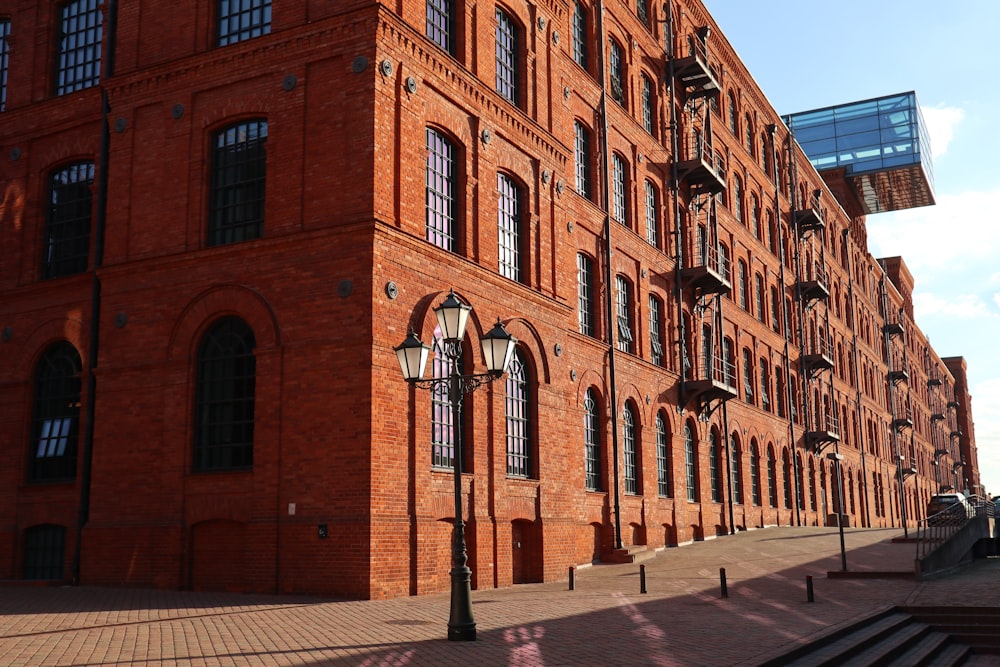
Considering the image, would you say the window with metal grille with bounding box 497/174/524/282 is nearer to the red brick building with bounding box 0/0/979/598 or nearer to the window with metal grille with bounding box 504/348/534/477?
the red brick building with bounding box 0/0/979/598

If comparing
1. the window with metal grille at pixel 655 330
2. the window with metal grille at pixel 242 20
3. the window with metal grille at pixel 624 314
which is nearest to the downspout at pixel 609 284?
the window with metal grille at pixel 624 314

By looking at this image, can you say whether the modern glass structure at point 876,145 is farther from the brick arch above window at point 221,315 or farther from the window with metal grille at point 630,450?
the brick arch above window at point 221,315

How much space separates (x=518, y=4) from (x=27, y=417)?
524 inches

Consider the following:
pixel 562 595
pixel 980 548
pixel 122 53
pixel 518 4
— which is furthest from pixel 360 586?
pixel 980 548

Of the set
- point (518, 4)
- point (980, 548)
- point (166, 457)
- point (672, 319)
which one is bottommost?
point (980, 548)

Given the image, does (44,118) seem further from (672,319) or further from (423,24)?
(672,319)

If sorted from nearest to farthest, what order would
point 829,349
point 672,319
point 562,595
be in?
point 562,595 < point 672,319 < point 829,349

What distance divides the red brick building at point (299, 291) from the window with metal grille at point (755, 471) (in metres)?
11.6

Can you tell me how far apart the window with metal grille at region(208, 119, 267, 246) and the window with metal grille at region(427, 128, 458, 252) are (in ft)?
9.75

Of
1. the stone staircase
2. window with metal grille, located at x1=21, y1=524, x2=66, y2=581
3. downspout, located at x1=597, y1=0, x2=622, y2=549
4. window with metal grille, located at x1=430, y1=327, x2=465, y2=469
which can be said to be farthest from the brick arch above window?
downspout, located at x1=597, y1=0, x2=622, y2=549

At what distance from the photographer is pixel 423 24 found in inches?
707

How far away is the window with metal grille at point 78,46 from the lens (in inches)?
805

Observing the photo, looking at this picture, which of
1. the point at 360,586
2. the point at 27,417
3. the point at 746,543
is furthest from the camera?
the point at 746,543

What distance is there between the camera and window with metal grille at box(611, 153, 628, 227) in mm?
28484
